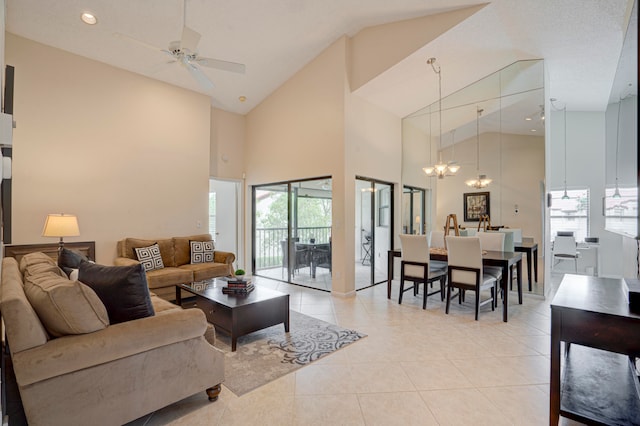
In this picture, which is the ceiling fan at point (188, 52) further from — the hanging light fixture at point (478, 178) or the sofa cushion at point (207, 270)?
the hanging light fixture at point (478, 178)

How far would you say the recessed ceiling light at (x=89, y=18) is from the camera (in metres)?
3.58

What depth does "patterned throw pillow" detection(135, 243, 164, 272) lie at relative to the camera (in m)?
4.45

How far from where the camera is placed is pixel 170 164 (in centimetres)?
527

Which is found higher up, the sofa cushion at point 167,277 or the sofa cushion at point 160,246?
the sofa cushion at point 160,246

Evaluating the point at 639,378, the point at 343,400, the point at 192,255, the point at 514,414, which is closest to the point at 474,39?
the point at 639,378

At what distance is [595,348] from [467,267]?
7.83 feet

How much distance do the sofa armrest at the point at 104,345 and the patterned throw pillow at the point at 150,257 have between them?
116 inches

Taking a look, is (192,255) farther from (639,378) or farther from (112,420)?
(639,378)

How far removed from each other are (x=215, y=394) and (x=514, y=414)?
2005 mm

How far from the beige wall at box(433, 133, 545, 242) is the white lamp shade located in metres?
6.14

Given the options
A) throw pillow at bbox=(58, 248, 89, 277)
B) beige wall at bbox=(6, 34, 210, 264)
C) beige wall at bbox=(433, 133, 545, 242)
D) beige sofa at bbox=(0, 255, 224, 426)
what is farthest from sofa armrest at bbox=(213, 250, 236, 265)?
beige wall at bbox=(433, 133, 545, 242)

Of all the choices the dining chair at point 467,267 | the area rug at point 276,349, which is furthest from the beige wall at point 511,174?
the area rug at point 276,349

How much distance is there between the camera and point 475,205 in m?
5.55

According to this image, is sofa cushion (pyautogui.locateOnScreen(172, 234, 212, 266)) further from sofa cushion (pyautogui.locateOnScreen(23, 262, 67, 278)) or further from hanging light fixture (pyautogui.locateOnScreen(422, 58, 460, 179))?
hanging light fixture (pyautogui.locateOnScreen(422, 58, 460, 179))
